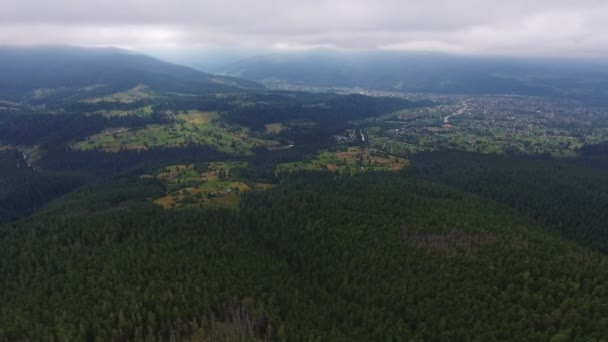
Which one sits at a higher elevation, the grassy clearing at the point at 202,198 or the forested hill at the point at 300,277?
the forested hill at the point at 300,277

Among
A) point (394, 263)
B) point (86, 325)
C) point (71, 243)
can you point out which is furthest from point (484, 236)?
point (71, 243)

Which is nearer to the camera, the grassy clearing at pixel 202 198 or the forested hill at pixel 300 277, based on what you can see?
the forested hill at pixel 300 277

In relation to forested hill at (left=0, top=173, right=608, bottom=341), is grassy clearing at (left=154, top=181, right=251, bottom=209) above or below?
below

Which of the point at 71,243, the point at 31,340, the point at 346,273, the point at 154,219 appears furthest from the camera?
the point at 154,219

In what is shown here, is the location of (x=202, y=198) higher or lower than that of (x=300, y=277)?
higher

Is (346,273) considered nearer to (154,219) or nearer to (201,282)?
(201,282)

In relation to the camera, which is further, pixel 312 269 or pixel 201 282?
pixel 312 269

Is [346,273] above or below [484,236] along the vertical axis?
below

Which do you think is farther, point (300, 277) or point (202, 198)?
point (202, 198)
